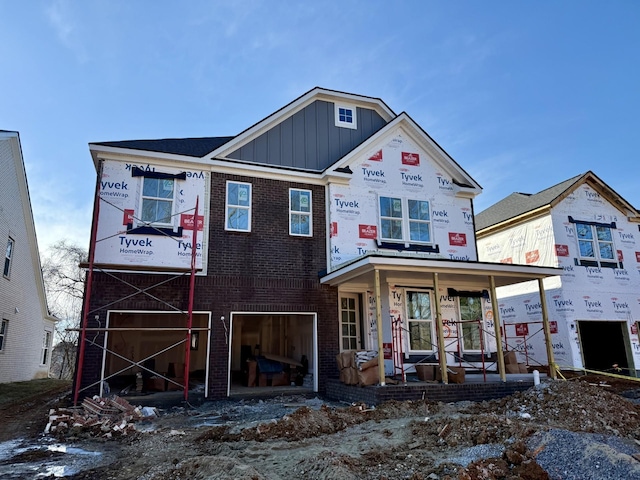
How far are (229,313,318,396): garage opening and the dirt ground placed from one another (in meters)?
2.79

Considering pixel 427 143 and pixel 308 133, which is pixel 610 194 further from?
pixel 308 133

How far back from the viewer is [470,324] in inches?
550

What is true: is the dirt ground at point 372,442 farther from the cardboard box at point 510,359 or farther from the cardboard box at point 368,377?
the cardboard box at point 510,359

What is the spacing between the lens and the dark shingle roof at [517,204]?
18250mm

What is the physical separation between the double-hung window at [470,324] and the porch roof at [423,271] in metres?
0.59

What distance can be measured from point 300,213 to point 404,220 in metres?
3.27

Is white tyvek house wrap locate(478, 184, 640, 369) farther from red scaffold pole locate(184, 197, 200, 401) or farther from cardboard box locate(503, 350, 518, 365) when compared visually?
red scaffold pole locate(184, 197, 200, 401)

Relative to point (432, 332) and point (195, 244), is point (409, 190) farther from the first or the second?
point (195, 244)

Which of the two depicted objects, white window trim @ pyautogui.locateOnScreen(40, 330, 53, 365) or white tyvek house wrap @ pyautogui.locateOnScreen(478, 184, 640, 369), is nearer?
white tyvek house wrap @ pyautogui.locateOnScreen(478, 184, 640, 369)

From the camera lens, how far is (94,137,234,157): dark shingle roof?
1205 centimetres

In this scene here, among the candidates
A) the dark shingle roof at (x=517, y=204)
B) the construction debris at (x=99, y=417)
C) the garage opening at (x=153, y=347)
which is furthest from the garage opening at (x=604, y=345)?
the construction debris at (x=99, y=417)

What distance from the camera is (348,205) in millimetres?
13461

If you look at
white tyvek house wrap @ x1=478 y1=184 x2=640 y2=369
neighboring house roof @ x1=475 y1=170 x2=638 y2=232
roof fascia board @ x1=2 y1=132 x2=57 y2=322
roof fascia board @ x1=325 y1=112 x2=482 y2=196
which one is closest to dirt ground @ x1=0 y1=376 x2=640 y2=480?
roof fascia board @ x1=325 y1=112 x2=482 y2=196

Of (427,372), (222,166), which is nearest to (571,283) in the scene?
(427,372)
